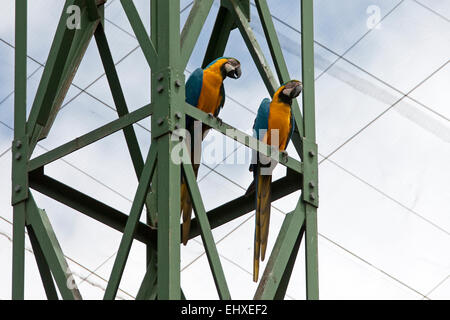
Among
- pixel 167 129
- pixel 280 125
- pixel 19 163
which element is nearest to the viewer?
pixel 167 129

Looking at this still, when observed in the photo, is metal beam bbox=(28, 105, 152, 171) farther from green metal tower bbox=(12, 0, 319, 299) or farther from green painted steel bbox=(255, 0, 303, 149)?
green painted steel bbox=(255, 0, 303, 149)

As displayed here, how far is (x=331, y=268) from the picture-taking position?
11180 millimetres

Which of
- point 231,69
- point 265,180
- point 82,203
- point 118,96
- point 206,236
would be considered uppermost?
point 231,69

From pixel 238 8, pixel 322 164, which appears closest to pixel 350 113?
pixel 322 164

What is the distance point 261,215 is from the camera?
→ 700cm

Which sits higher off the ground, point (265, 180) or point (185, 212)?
point (265, 180)

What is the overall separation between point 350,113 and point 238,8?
14.5ft

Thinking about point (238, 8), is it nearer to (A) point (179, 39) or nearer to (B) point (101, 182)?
(A) point (179, 39)

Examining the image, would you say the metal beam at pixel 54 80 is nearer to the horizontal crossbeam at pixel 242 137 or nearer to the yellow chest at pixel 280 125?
the horizontal crossbeam at pixel 242 137

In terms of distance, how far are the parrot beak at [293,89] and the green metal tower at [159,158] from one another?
7 centimetres

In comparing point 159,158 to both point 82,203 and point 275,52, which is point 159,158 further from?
point 275,52

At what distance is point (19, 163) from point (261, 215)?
1.58 meters

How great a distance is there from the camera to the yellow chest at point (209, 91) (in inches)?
303

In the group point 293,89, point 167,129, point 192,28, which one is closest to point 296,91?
point 293,89
